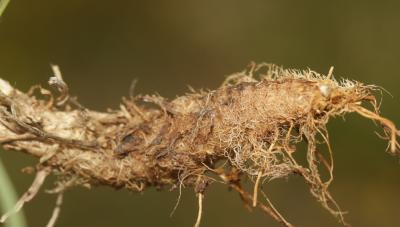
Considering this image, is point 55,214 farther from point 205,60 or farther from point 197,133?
point 205,60

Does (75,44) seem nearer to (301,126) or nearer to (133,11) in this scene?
(133,11)

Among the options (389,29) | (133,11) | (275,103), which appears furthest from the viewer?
(133,11)

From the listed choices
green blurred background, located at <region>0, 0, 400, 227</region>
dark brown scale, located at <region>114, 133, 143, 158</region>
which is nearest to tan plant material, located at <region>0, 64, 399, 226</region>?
dark brown scale, located at <region>114, 133, 143, 158</region>

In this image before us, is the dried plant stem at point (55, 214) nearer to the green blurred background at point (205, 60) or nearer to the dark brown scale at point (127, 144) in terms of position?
the dark brown scale at point (127, 144)

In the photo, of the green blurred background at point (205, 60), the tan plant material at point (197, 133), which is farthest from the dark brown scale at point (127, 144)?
the green blurred background at point (205, 60)

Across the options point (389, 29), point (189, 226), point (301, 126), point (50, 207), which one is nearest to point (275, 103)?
point (301, 126)

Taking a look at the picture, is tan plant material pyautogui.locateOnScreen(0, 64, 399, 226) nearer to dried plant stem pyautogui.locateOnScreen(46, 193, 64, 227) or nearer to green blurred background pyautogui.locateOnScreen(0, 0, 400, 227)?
dried plant stem pyautogui.locateOnScreen(46, 193, 64, 227)

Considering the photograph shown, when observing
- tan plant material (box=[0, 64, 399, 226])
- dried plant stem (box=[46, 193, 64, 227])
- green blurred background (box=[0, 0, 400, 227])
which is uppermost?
green blurred background (box=[0, 0, 400, 227])
